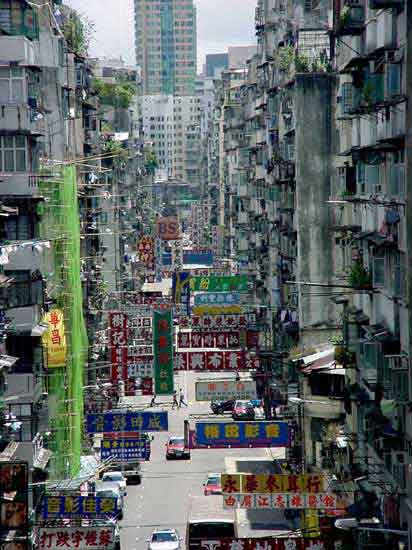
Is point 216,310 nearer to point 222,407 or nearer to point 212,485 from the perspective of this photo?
point 222,407

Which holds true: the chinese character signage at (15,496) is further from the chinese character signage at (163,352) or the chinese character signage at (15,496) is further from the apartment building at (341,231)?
the chinese character signage at (163,352)

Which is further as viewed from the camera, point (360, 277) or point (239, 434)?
point (239, 434)

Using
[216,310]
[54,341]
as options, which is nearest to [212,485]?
[54,341]

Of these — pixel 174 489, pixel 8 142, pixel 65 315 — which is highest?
pixel 8 142

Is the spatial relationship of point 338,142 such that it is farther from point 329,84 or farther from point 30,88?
point 30,88

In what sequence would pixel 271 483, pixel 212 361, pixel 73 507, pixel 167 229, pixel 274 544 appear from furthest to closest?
pixel 167 229, pixel 212 361, pixel 73 507, pixel 271 483, pixel 274 544
